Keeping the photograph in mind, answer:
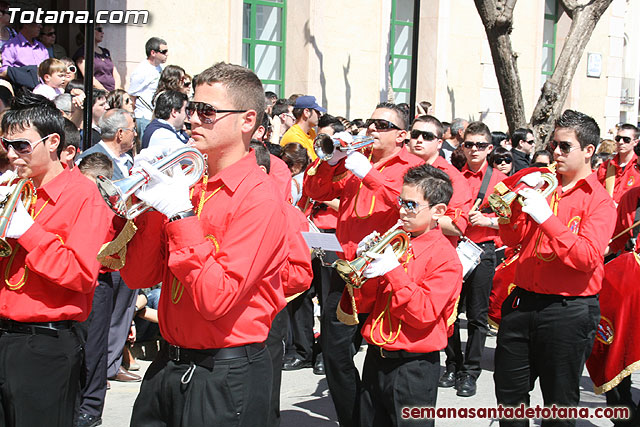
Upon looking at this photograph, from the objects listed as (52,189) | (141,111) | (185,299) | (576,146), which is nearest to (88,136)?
(141,111)

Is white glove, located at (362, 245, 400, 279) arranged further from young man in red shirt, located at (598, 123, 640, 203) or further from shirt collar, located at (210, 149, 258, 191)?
young man in red shirt, located at (598, 123, 640, 203)

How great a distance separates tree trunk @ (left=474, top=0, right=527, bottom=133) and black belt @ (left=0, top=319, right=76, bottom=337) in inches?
416

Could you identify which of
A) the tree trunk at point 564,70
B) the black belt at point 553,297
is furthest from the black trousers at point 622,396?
the tree trunk at point 564,70

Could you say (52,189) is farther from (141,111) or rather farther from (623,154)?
(623,154)

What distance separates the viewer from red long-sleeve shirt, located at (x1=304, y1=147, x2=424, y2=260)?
5.75 metres

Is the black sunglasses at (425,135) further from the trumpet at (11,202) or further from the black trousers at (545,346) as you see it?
the trumpet at (11,202)

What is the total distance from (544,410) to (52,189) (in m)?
3.10

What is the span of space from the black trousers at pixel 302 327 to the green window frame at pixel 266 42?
22.1 ft

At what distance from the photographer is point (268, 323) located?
11.0ft

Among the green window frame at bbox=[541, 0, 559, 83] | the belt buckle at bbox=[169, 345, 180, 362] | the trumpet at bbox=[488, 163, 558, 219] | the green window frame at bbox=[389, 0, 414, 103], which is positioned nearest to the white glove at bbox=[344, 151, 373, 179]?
the trumpet at bbox=[488, 163, 558, 219]

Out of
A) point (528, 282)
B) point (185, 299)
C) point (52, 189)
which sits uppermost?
point (52, 189)

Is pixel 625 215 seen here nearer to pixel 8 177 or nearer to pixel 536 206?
pixel 536 206

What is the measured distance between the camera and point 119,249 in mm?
3312

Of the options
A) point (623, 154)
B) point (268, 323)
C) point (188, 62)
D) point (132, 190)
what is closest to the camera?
point (132, 190)
